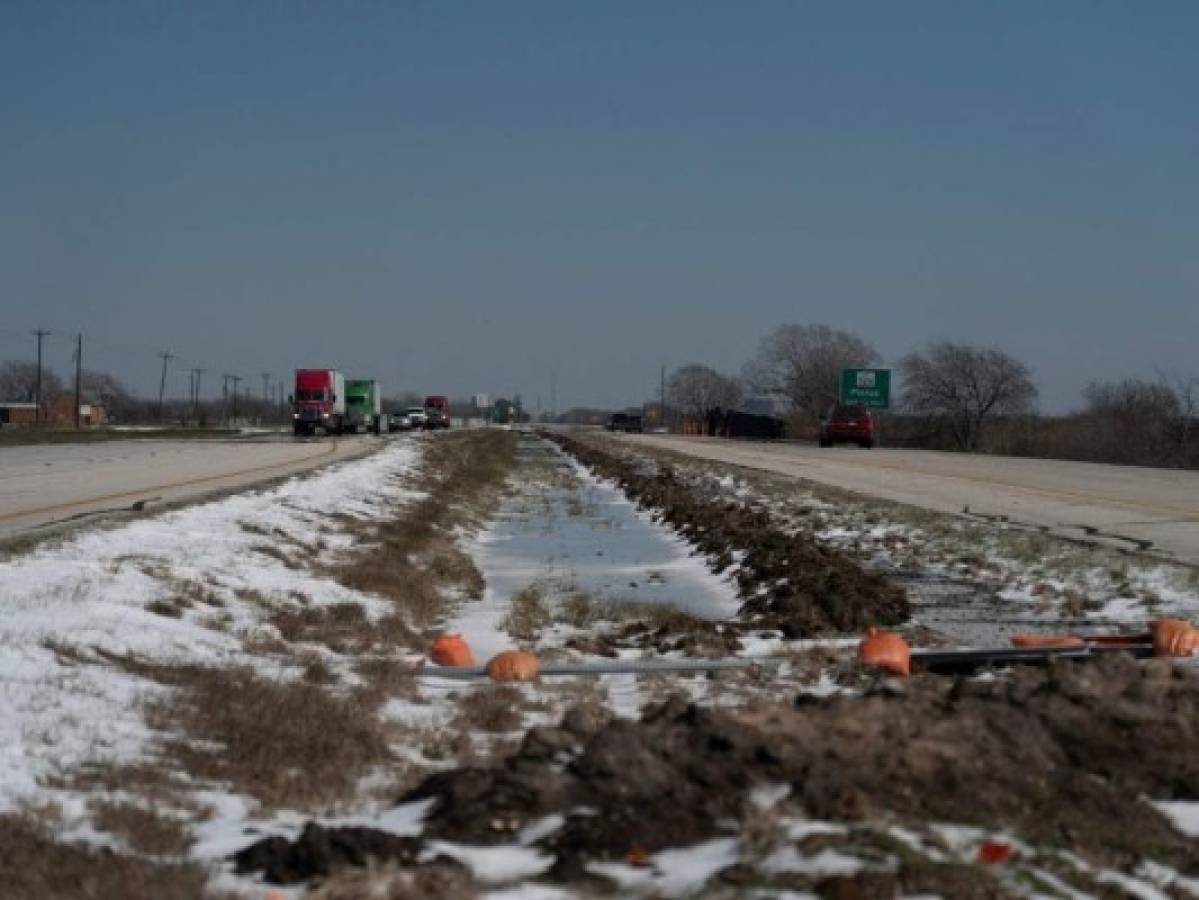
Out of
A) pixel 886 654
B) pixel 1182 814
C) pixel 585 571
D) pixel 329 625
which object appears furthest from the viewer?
pixel 585 571

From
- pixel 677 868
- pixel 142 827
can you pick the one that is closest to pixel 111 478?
pixel 142 827

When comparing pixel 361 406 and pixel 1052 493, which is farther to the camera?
pixel 361 406

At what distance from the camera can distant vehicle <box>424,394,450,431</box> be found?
119 metres

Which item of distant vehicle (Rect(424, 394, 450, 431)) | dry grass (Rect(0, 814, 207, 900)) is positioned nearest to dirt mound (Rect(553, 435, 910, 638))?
dry grass (Rect(0, 814, 207, 900))

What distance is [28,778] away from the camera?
6.13 meters

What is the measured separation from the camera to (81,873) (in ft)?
16.7

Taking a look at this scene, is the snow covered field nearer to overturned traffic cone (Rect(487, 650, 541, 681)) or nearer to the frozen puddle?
overturned traffic cone (Rect(487, 650, 541, 681))

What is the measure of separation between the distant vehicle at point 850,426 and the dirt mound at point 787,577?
1574 inches

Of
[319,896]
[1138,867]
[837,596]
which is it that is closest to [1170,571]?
[837,596]

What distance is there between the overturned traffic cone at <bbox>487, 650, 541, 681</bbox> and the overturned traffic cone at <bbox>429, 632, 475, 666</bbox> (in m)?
0.75

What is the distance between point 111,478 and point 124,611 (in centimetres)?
1994

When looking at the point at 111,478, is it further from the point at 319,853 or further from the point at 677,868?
the point at 677,868

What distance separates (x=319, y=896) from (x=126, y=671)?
4119mm

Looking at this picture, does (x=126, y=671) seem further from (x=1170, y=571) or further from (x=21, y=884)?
(x=1170, y=571)
